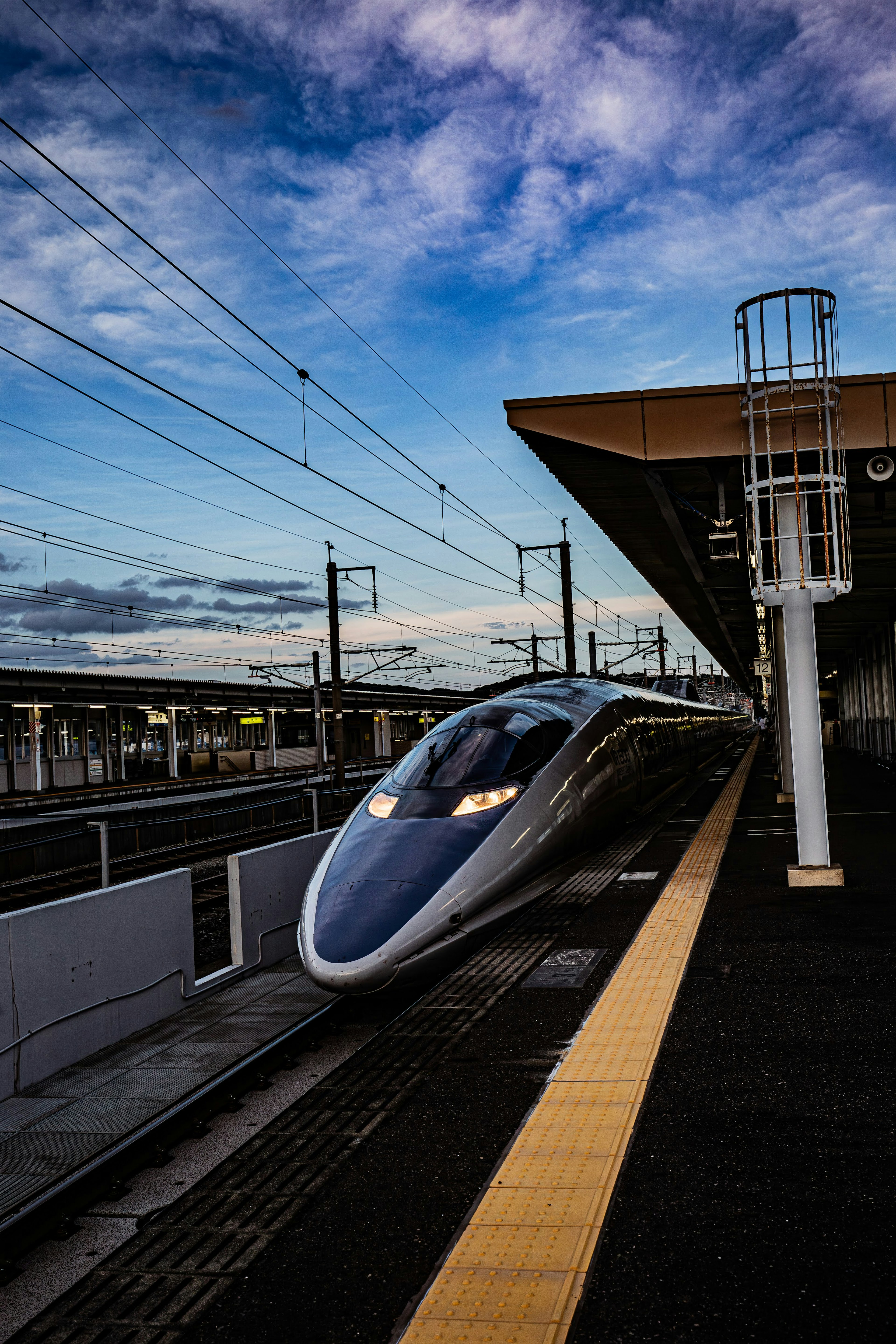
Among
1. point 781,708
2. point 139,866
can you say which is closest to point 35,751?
point 139,866

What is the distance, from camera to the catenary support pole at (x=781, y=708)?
784 inches

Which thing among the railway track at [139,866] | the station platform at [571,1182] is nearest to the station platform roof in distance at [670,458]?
the station platform at [571,1182]

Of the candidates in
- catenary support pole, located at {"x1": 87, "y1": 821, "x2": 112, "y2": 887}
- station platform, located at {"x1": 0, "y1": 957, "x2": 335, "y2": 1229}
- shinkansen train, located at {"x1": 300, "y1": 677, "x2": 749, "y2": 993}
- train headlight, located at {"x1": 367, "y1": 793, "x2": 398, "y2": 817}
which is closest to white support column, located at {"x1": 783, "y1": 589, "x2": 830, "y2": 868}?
shinkansen train, located at {"x1": 300, "y1": 677, "x2": 749, "y2": 993}

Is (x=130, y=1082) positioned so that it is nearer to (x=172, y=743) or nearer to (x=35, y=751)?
(x=35, y=751)

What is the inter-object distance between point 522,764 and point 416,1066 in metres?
4.28

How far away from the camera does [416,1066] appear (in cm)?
548

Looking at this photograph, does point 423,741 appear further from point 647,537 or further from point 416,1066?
point 647,537

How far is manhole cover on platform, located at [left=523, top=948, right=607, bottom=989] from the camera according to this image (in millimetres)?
6754

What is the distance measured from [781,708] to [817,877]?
Result: 1493 centimetres

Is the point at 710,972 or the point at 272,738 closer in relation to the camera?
the point at 710,972

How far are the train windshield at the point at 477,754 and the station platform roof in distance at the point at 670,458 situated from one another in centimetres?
299

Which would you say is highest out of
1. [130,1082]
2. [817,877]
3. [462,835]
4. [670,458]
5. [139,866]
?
→ [670,458]

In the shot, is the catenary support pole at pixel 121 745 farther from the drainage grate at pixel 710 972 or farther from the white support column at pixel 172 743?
the drainage grate at pixel 710 972

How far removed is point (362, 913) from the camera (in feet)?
23.0
